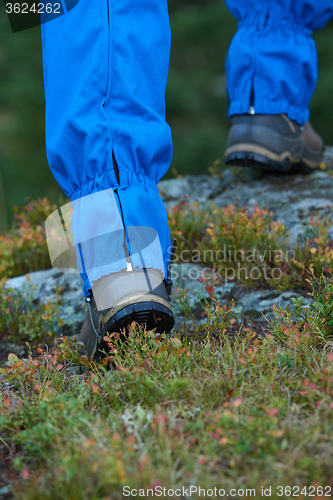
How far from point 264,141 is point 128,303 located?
2.18 meters

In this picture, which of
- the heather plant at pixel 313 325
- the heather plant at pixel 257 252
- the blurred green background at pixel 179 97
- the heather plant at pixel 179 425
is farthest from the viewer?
the blurred green background at pixel 179 97

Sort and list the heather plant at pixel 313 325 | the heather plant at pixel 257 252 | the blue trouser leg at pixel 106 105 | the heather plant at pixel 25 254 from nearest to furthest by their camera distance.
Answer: the heather plant at pixel 313 325 → the blue trouser leg at pixel 106 105 → the heather plant at pixel 257 252 → the heather plant at pixel 25 254

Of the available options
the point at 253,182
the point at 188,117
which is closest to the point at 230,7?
the point at 253,182

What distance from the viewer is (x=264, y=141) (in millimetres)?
3527

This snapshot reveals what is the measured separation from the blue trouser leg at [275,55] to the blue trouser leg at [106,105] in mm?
1656

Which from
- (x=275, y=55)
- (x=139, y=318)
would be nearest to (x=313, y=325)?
(x=139, y=318)

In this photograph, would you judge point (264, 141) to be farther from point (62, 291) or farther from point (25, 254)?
point (25, 254)

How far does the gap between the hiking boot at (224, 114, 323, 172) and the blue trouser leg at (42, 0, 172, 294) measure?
5.17 feet

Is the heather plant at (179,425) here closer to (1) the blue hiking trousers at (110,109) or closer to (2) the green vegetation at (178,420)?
(2) the green vegetation at (178,420)

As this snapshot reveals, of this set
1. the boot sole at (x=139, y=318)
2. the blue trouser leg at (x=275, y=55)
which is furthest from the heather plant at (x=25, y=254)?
the blue trouser leg at (x=275, y=55)

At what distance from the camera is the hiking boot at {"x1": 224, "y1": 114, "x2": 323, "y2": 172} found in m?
3.53

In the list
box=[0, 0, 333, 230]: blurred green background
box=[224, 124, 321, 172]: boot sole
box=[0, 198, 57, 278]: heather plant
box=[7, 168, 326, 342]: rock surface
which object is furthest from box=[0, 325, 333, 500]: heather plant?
box=[0, 0, 333, 230]: blurred green background

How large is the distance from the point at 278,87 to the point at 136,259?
2.32 metres

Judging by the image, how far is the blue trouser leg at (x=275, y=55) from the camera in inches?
140
